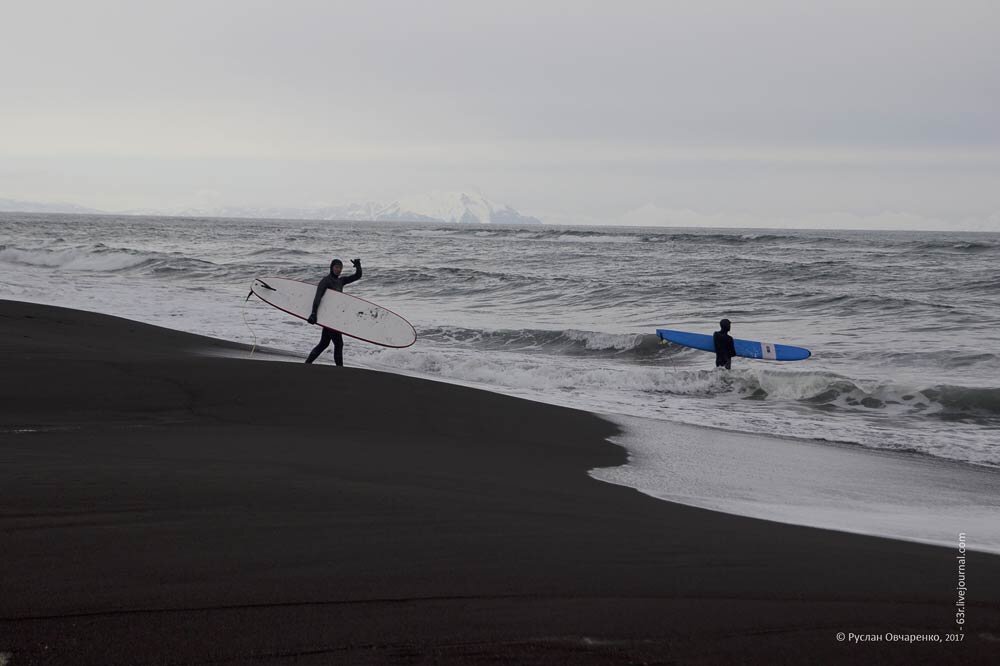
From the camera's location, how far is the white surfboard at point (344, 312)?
1215cm

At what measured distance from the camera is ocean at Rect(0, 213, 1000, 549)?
10.1 m

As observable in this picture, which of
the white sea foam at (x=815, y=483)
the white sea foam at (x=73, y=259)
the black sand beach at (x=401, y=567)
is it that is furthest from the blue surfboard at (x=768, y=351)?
the white sea foam at (x=73, y=259)

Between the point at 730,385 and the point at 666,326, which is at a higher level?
the point at 666,326

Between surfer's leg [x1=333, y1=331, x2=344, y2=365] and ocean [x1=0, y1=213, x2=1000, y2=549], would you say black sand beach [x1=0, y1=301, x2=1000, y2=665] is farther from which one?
surfer's leg [x1=333, y1=331, x2=344, y2=365]

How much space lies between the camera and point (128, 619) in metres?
2.55

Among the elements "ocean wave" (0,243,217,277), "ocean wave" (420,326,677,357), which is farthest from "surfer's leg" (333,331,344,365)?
"ocean wave" (0,243,217,277)

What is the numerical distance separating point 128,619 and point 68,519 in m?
1.09

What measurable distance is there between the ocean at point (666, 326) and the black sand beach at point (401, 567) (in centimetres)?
160

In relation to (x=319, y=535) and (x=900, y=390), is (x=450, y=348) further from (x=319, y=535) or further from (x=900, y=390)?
(x=319, y=535)

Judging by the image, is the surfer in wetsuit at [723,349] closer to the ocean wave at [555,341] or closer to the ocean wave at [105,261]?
the ocean wave at [555,341]

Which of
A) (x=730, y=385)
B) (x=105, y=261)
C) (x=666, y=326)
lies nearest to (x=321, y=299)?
(x=730, y=385)

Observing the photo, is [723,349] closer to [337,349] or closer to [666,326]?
[666,326]

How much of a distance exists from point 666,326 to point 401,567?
629 inches

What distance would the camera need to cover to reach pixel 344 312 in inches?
486
